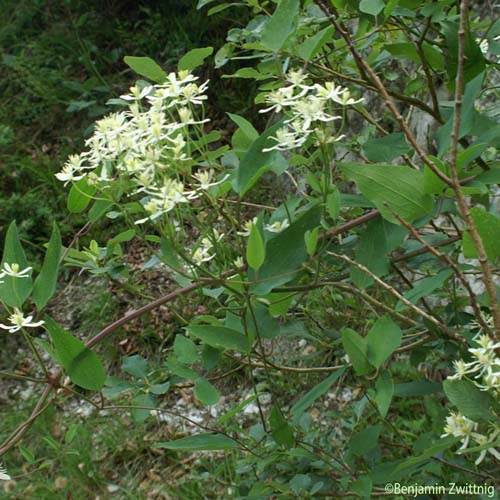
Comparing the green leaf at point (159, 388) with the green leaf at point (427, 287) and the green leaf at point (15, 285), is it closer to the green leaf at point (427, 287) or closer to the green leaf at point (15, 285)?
the green leaf at point (15, 285)

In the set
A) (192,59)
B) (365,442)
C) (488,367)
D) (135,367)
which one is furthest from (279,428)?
(192,59)

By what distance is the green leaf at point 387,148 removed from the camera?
33.7 inches

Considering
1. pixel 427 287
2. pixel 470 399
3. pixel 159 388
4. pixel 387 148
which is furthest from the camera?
pixel 159 388

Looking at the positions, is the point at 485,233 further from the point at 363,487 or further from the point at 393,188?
the point at 363,487

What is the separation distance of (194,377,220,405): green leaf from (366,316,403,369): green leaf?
22 centimetres

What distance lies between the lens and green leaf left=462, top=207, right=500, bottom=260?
26.1 inches

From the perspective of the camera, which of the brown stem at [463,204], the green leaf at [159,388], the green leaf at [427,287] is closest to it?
the brown stem at [463,204]

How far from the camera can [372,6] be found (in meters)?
0.83

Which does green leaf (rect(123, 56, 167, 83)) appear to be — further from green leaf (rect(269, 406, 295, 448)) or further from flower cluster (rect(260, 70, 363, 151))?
green leaf (rect(269, 406, 295, 448))

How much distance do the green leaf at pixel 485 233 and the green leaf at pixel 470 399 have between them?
0.12 metres

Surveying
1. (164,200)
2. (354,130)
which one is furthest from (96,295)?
(164,200)

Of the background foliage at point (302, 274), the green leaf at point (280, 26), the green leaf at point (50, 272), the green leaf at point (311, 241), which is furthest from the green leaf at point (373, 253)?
the green leaf at point (50, 272)

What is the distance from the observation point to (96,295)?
2.73 meters

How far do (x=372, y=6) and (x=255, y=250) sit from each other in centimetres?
33
